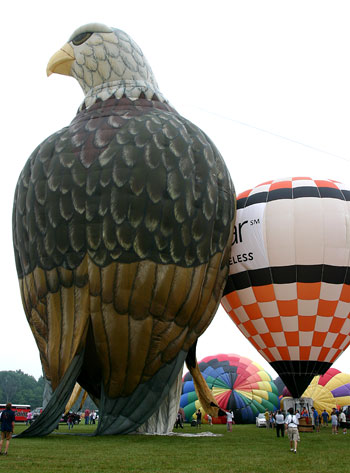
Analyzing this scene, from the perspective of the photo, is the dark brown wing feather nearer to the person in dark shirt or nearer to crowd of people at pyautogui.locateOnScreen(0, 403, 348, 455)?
crowd of people at pyautogui.locateOnScreen(0, 403, 348, 455)

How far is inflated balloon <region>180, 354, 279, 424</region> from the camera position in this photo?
22.9 metres

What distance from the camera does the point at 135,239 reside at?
11484 mm

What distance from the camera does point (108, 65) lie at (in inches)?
551

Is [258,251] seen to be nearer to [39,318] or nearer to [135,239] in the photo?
[135,239]

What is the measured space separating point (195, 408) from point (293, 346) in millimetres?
9982

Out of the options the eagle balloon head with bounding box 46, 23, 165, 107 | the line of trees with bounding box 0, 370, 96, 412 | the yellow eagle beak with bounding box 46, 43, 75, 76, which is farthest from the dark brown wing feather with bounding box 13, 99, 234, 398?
the line of trees with bounding box 0, 370, 96, 412

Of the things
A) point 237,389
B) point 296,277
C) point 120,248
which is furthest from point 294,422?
point 237,389

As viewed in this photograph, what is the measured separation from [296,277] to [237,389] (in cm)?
954

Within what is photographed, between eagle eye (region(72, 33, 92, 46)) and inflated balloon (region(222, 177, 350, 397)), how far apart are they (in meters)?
6.08

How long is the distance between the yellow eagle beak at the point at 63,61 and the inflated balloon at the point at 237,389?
13.7m

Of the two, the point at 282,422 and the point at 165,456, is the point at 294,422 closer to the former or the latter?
Result: the point at 165,456

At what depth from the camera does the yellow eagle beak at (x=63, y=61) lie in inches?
576

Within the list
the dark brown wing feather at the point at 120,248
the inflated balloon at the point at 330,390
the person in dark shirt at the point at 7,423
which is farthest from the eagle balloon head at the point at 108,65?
the inflated balloon at the point at 330,390

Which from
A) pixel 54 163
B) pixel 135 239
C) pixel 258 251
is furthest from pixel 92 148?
pixel 258 251
